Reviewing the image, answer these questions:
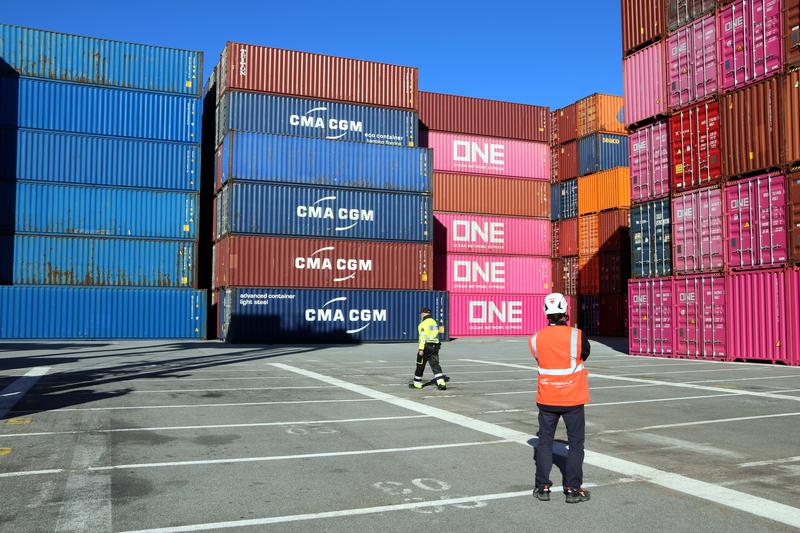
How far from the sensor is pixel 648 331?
25.8 meters

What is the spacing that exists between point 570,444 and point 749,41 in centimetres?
2144

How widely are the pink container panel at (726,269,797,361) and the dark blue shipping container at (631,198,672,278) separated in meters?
3.10

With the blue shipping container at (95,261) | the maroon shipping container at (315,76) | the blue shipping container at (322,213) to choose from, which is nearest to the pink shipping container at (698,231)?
the blue shipping container at (322,213)

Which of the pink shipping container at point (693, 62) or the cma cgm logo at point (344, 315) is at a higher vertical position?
the pink shipping container at point (693, 62)

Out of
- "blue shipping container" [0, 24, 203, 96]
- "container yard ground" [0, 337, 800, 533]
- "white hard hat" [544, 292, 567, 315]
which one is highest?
"blue shipping container" [0, 24, 203, 96]

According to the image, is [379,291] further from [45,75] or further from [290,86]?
[45,75]

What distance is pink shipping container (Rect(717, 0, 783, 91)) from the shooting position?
21578 millimetres

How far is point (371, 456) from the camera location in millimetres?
7578

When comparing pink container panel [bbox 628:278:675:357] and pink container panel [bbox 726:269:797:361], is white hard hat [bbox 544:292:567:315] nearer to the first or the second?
Answer: pink container panel [bbox 726:269:797:361]

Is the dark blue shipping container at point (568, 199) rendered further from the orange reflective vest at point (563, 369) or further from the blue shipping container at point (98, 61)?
the orange reflective vest at point (563, 369)

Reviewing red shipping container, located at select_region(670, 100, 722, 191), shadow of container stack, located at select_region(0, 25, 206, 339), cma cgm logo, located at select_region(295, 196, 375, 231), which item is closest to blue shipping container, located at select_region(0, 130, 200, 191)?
shadow of container stack, located at select_region(0, 25, 206, 339)

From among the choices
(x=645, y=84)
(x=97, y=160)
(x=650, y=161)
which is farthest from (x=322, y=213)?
(x=645, y=84)

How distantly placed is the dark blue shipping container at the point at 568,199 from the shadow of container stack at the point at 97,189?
24.3 m

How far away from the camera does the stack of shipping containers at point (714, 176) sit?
21203 millimetres
